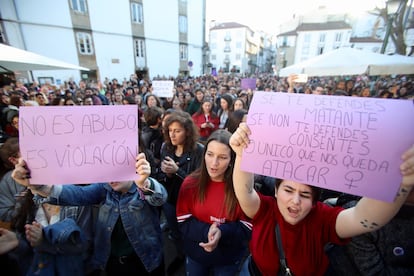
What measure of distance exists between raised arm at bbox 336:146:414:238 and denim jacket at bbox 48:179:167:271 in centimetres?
121

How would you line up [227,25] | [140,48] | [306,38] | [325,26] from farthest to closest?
[227,25] < [306,38] < [325,26] < [140,48]

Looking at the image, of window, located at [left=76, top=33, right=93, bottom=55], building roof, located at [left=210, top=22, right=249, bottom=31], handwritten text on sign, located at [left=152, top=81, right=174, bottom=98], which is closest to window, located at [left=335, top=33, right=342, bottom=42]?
building roof, located at [left=210, top=22, right=249, bottom=31]

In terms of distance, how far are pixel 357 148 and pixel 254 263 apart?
1023 mm

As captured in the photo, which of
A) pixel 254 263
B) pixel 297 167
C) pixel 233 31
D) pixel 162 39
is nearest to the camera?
pixel 297 167

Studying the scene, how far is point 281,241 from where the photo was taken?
1283mm

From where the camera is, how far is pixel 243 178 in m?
1.23

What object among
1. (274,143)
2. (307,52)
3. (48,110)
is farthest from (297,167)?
(307,52)

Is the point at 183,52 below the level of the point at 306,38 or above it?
below

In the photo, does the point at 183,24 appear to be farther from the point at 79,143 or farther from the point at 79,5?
A: the point at 79,143

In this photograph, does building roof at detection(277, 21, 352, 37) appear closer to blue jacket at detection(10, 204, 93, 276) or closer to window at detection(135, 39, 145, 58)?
window at detection(135, 39, 145, 58)

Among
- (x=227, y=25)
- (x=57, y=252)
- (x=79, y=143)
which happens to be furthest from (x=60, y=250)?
(x=227, y=25)

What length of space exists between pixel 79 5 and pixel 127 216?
21.3 metres

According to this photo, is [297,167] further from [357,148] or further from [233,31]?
[233,31]

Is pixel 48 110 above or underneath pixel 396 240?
above
